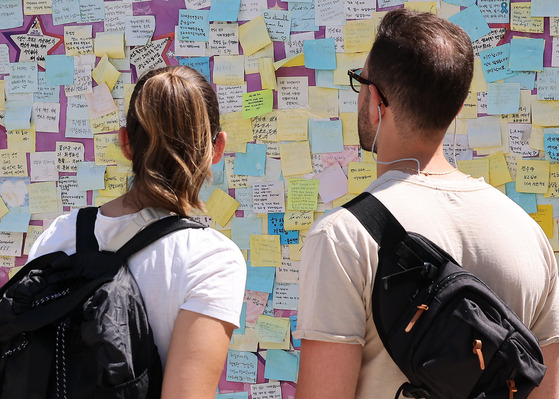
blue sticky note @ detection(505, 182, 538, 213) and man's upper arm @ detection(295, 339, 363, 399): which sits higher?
blue sticky note @ detection(505, 182, 538, 213)

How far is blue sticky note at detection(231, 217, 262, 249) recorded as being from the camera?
273 centimetres

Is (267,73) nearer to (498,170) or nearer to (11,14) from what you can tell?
(498,170)

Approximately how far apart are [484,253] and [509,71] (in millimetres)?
1500

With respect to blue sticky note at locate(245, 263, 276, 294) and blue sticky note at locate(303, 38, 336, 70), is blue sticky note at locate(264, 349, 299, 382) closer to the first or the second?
blue sticky note at locate(245, 263, 276, 294)

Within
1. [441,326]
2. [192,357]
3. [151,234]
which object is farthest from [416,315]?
[151,234]

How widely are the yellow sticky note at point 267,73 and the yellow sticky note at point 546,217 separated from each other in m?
1.12

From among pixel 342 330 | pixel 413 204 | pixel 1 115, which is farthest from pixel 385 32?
pixel 1 115

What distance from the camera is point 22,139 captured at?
Answer: 116 inches

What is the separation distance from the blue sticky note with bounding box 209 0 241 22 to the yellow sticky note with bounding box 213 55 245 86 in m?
0.15

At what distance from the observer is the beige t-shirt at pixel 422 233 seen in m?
1.17

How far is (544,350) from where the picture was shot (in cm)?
134

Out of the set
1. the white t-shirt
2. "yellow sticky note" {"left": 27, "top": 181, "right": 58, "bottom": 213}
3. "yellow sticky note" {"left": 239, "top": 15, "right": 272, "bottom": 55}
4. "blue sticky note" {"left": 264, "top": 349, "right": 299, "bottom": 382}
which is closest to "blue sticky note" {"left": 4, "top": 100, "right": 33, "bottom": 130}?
"yellow sticky note" {"left": 27, "top": 181, "right": 58, "bottom": 213}

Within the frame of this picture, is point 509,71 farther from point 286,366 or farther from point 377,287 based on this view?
point 377,287

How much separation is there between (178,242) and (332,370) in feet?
1.24
